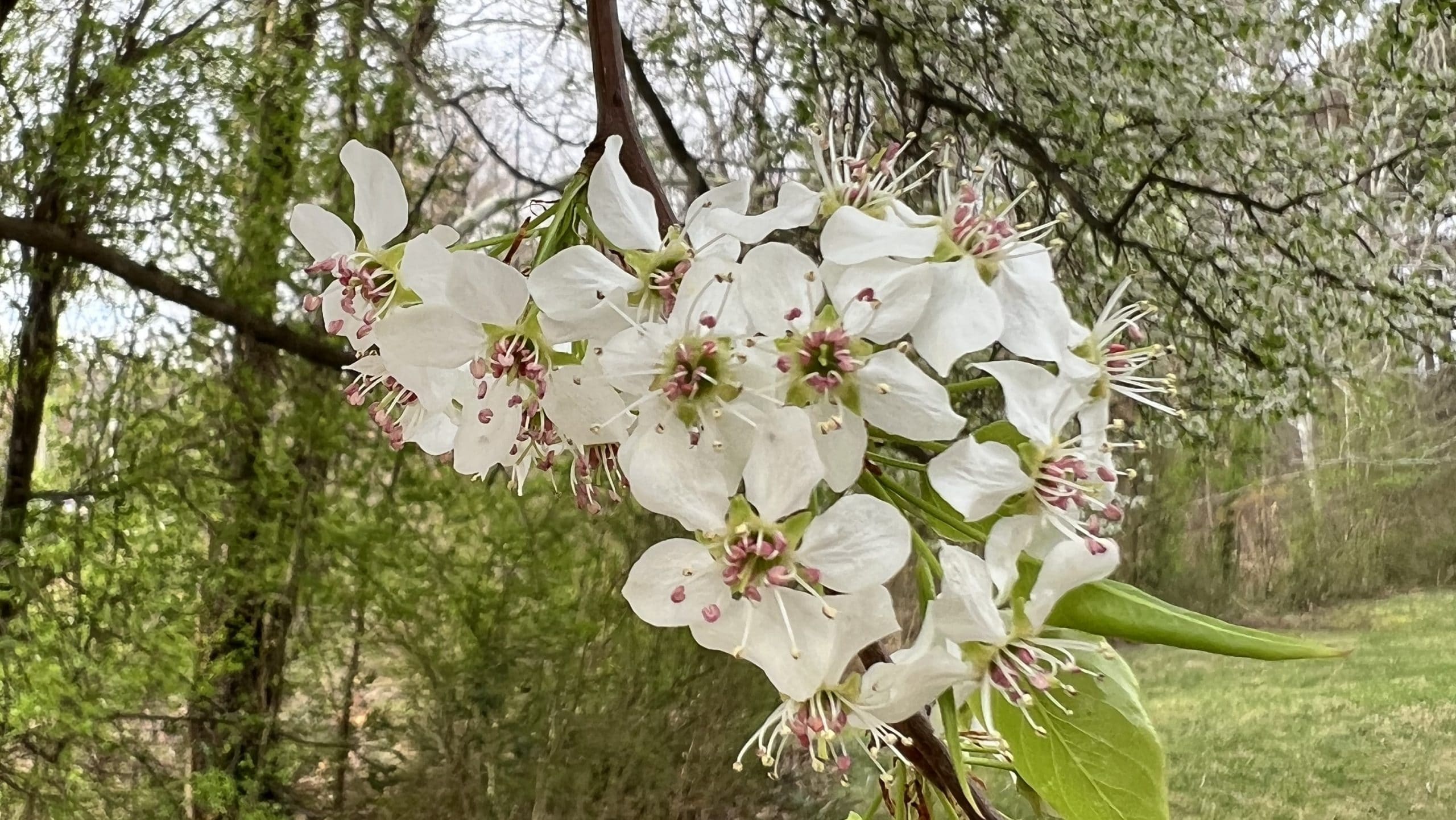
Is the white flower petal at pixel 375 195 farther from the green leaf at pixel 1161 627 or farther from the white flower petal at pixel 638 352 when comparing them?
the green leaf at pixel 1161 627

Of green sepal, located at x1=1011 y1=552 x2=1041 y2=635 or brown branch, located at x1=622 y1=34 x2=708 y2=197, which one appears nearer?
green sepal, located at x1=1011 y1=552 x2=1041 y2=635

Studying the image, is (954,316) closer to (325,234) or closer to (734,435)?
(734,435)

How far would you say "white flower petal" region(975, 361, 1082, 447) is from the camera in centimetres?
23

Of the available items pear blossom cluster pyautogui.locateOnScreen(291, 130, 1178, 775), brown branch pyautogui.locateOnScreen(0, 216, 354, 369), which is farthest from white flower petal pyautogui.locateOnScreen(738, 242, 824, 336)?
brown branch pyautogui.locateOnScreen(0, 216, 354, 369)

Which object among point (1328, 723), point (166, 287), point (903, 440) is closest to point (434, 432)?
point (903, 440)

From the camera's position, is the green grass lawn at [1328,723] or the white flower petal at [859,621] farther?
the green grass lawn at [1328,723]

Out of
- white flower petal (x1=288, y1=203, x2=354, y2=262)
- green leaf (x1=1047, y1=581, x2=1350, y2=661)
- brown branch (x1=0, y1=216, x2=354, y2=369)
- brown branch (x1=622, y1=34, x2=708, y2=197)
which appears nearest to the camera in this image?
green leaf (x1=1047, y1=581, x2=1350, y2=661)

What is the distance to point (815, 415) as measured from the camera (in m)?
0.21

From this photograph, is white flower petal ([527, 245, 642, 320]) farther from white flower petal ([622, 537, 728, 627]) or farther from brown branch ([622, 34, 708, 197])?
brown branch ([622, 34, 708, 197])

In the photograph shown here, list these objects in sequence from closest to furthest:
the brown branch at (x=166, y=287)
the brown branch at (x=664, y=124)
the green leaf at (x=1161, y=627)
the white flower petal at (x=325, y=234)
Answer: the green leaf at (x=1161, y=627) < the white flower petal at (x=325, y=234) < the brown branch at (x=166, y=287) < the brown branch at (x=664, y=124)

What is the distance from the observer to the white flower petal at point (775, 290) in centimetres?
21

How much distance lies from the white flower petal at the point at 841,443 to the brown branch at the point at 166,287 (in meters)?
0.70

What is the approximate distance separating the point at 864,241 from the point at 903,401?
0.13ft

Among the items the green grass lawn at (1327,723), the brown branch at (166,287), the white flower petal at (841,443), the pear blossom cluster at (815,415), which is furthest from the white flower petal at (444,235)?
the green grass lawn at (1327,723)
